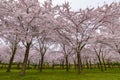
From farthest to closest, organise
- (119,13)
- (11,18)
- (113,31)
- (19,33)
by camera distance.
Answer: (113,31) < (119,13) < (11,18) < (19,33)

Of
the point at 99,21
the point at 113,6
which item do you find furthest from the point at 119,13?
the point at 99,21

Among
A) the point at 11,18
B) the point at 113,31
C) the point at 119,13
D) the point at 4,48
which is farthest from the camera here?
the point at 4,48

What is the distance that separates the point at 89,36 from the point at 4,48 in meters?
30.3

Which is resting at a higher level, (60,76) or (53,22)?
(53,22)

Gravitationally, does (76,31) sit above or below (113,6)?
below

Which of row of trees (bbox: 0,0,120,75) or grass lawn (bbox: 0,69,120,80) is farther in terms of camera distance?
row of trees (bbox: 0,0,120,75)

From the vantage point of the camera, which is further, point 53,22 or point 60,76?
point 53,22

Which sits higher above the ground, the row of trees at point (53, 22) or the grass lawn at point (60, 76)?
the row of trees at point (53, 22)

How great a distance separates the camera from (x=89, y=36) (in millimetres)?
24000

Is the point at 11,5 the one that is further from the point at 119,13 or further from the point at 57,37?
the point at 119,13

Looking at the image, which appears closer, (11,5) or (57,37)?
(11,5)

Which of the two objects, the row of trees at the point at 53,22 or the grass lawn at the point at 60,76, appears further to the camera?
the row of trees at the point at 53,22

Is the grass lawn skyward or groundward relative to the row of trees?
groundward

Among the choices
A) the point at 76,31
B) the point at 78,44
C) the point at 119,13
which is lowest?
the point at 78,44
